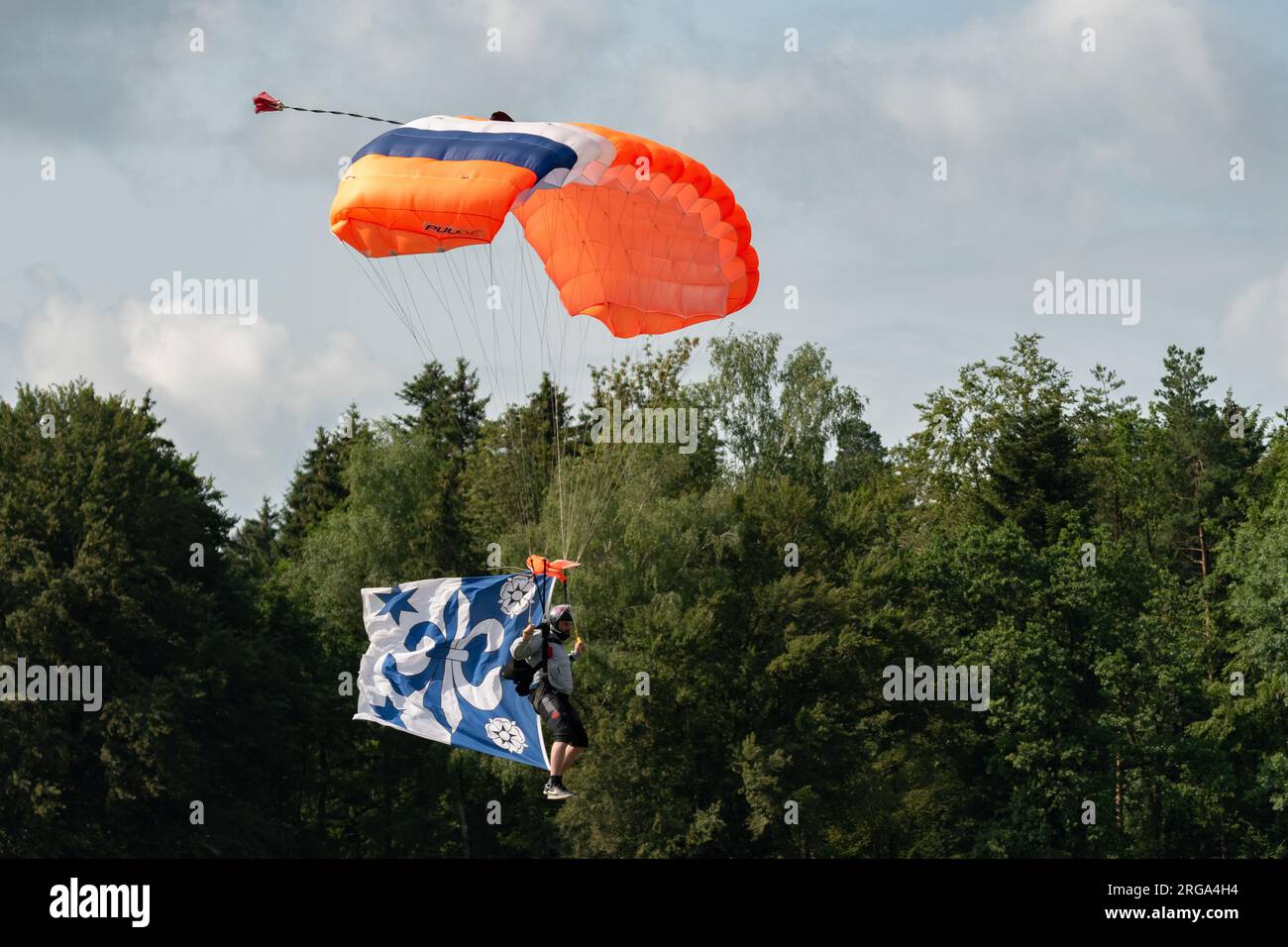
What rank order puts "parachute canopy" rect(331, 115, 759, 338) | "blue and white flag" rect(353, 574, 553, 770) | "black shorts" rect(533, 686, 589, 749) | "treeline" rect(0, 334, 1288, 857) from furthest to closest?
1. "treeline" rect(0, 334, 1288, 857)
2. "blue and white flag" rect(353, 574, 553, 770)
3. "parachute canopy" rect(331, 115, 759, 338)
4. "black shorts" rect(533, 686, 589, 749)

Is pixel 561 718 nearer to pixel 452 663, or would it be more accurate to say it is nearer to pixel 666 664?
pixel 452 663

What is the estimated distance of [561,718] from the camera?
15977 millimetres

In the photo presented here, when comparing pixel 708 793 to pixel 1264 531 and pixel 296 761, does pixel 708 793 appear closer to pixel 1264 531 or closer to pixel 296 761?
pixel 296 761

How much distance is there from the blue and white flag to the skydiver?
7.29 feet

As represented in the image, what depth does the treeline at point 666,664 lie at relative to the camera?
34.3 metres

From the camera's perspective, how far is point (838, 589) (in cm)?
3809

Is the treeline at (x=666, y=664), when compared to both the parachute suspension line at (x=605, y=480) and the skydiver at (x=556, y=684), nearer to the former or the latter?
the parachute suspension line at (x=605, y=480)

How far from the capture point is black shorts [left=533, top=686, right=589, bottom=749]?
52.4 feet

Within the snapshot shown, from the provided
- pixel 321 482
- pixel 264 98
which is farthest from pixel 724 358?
pixel 264 98

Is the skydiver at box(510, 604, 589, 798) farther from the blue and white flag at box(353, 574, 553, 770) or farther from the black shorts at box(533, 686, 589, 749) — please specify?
the blue and white flag at box(353, 574, 553, 770)

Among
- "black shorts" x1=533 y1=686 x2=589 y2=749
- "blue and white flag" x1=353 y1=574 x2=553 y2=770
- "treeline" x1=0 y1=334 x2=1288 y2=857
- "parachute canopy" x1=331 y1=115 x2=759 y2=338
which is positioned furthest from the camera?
"treeline" x1=0 y1=334 x2=1288 y2=857

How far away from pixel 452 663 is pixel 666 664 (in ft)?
61.6

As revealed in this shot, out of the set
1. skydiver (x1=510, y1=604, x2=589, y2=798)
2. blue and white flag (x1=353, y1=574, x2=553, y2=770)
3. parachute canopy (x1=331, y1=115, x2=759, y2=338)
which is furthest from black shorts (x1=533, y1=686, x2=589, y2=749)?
parachute canopy (x1=331, y1=115, x2=759, y2=338)

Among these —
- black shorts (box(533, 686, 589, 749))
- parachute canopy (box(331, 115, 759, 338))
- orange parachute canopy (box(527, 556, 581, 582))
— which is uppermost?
parachute canopy (box(331, 115, 759, 338))
